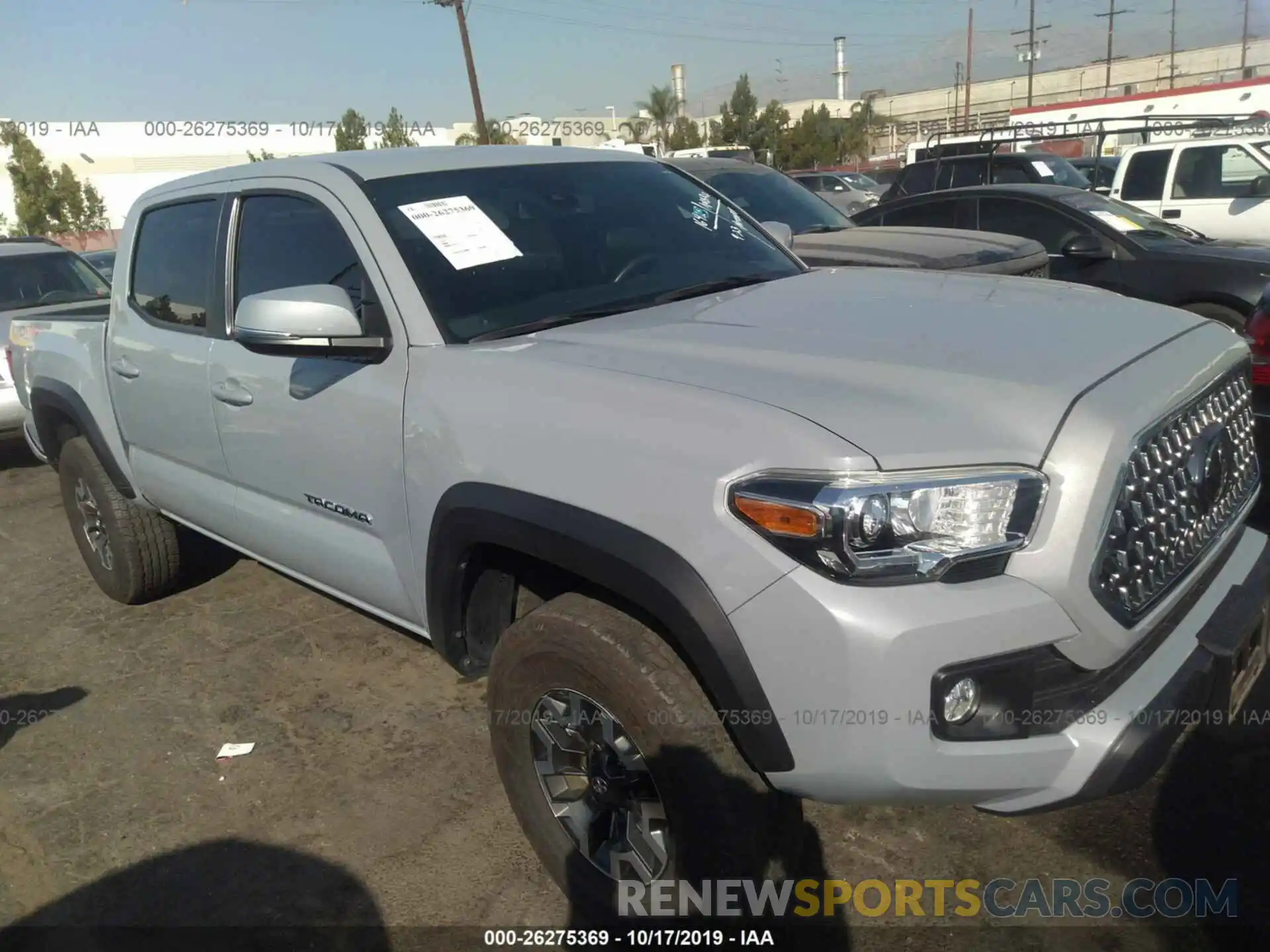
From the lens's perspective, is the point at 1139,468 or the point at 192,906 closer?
the point at 1139,468

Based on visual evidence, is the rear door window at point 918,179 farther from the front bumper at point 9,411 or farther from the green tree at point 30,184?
the green tree at point 30,184

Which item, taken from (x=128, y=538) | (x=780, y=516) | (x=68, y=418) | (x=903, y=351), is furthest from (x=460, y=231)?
(x=68, y=418)

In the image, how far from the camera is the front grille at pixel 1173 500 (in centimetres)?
204

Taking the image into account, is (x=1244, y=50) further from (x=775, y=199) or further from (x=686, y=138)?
(x=775, y=199)

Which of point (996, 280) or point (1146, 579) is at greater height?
point (996, 280)

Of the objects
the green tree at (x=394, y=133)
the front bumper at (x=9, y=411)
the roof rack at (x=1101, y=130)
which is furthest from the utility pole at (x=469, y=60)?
the front bumper at (x=9, y=411)

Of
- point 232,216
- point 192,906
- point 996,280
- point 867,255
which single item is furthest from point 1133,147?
point 192,906

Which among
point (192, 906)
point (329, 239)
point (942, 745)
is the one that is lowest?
point (192, 906)

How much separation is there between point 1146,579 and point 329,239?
245 cm

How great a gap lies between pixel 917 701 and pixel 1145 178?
11.9 meters

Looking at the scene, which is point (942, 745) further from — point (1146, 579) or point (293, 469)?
point (293, 469)

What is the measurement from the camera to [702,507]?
2.03m

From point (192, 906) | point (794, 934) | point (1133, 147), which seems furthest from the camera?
point (1133, 147)

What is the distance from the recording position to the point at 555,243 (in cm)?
319
